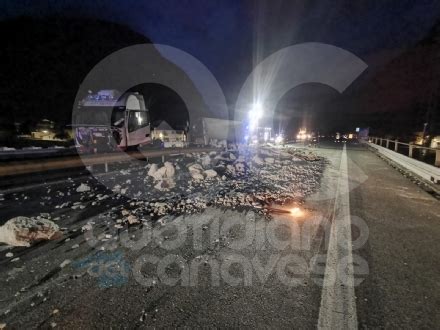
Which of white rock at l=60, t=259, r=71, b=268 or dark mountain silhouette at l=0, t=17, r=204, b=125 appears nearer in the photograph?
white rock at l=60, t=259, r=71, b=268

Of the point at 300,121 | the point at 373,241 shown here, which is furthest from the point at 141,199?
the point at 300,121

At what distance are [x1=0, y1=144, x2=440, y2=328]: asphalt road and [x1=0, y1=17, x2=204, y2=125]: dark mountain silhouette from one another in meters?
37.3

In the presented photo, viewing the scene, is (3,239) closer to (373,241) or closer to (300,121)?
(373,241)

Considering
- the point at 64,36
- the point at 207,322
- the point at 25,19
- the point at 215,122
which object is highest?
the point at 25,19

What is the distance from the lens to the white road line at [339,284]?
7.59 ft

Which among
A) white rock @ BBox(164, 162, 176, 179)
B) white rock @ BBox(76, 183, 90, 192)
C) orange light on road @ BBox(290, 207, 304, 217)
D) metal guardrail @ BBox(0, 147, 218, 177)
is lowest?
orange light on road @ BBox(290, 207, 304, 217)

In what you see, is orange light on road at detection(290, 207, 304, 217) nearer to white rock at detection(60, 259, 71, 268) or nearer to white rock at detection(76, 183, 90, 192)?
white rock at detection(60, 259, 71, 268)

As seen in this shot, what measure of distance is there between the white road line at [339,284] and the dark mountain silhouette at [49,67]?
3818cm

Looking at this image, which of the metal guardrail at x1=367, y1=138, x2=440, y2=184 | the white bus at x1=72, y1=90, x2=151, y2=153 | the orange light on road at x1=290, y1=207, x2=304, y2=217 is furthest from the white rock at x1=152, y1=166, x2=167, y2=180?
the metal guardrail at x1=367, y1=138, x2=440, y2=184

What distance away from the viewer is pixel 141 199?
5855 mm

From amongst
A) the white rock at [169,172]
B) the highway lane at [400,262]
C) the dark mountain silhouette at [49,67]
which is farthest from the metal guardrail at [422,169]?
the dark mountain silhouette at [49,67]

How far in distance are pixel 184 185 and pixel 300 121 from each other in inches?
3685

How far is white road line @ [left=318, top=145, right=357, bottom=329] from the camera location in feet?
7.59

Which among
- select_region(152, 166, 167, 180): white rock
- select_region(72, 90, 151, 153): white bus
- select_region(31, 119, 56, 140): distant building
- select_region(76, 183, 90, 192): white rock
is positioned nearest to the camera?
select_region(76, 183, 90, 192): white rock
